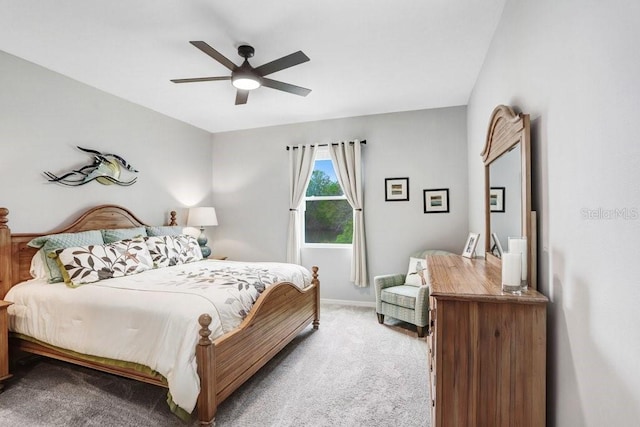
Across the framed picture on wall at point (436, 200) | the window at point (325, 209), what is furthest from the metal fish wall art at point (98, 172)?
the framed picture on wall at point (436, 200)

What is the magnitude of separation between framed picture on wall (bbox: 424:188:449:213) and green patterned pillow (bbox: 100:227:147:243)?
3421mm

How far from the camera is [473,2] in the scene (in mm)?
2018

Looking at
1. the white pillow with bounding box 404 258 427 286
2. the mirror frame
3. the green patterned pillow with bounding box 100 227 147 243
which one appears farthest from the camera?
the white pillow with bounding box 404 258 427 286

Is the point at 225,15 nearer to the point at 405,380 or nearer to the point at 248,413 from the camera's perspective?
the point at 248,413

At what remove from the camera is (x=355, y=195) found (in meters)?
4.25

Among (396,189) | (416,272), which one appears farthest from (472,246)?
(396,189)

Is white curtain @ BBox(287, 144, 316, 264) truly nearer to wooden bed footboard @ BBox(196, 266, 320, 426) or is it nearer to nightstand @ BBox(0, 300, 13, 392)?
wooden bed footboard @ BBox(196, 266, 320, 426)

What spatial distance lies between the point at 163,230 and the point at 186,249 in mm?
479

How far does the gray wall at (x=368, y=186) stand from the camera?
398cm

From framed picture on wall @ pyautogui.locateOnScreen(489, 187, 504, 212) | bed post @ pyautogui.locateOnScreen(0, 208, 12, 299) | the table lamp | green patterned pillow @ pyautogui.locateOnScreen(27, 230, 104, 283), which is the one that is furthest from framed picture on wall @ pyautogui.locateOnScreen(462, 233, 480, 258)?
bed post @ pyautogui.locateOnScreen(0, 208, 12, 299)

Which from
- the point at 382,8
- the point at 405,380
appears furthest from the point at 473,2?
the point at 405,380

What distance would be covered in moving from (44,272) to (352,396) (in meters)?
2.71

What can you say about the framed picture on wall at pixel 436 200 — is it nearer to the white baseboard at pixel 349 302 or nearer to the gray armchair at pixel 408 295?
the gray armchair at pixel 408 295

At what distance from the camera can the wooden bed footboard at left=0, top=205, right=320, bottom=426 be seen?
6.15ft
